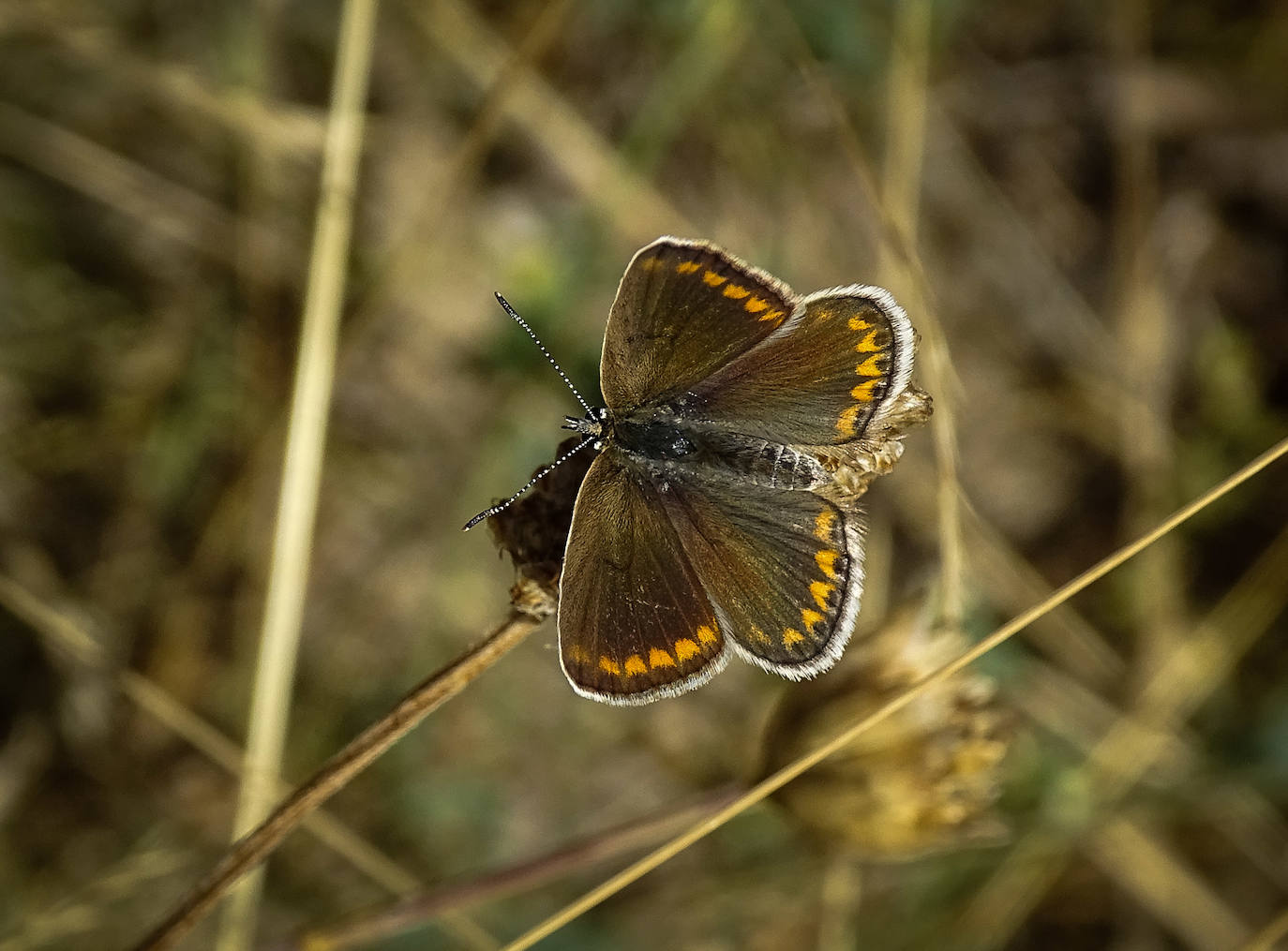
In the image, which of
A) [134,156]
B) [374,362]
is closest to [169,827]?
[374,362]

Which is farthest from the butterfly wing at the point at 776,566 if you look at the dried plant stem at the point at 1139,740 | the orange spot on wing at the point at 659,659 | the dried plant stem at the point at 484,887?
the dried plant stem at the point at 1139,740

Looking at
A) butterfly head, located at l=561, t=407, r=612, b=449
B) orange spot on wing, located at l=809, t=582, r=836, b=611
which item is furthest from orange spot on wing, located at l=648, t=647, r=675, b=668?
butterfly head, located at l=561, t=407, r=612, b=449

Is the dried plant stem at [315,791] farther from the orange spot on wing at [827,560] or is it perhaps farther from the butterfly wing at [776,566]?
the orange spot on wing at [827,560]

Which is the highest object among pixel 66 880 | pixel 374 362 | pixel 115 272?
pixel 115 272

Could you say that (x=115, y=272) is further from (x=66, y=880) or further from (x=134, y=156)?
(x=66, y=880)

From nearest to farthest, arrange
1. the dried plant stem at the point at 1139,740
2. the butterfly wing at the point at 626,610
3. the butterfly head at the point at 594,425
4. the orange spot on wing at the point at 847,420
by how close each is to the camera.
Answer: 1. the butterfly wing at the point at 626,610
2. the orange spot on wing at the point at 847,420
3. the butterfly head at the point at 594,425
4. the dried plant stem at the point at 1139,740

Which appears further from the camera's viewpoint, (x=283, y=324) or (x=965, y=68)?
(x=965, y=68)
